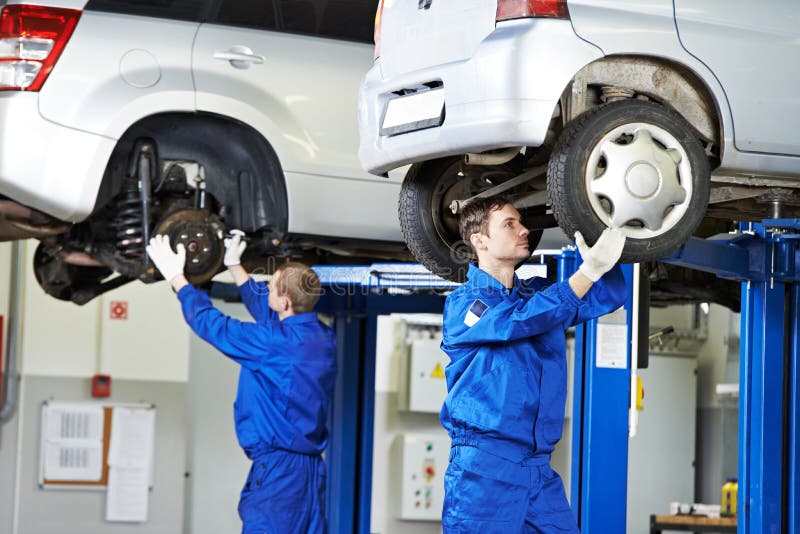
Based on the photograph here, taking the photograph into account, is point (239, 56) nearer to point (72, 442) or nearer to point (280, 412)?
point (280, 412)

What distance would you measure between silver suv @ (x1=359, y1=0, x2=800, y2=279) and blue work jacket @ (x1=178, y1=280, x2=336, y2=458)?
187 centimetres

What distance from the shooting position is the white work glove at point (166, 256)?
4730 millimetres

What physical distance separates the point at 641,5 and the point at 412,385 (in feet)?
19.3

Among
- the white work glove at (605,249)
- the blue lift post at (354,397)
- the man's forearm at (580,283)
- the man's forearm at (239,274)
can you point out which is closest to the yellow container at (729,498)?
the blue lift post at (354,397)

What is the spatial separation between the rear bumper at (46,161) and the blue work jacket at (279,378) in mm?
1001

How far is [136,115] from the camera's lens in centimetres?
450

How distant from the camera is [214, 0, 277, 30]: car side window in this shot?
4.70m

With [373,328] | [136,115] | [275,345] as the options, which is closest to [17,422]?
[373,328]

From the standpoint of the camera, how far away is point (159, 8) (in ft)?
15.1

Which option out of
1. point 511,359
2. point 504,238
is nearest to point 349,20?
point 504,238

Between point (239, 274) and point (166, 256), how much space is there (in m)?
0.43

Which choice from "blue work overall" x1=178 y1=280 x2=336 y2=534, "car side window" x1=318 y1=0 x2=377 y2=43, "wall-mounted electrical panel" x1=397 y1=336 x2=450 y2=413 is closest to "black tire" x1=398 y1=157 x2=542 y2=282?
"car side window" x1=318 y1=0 x2=377 y2=43

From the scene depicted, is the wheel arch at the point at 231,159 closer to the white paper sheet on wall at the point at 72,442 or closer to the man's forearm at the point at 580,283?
the man's forearm at the point at 580,283

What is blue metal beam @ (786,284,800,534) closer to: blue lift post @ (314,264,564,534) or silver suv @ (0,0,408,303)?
silver suv @ (0,0,408,303)
